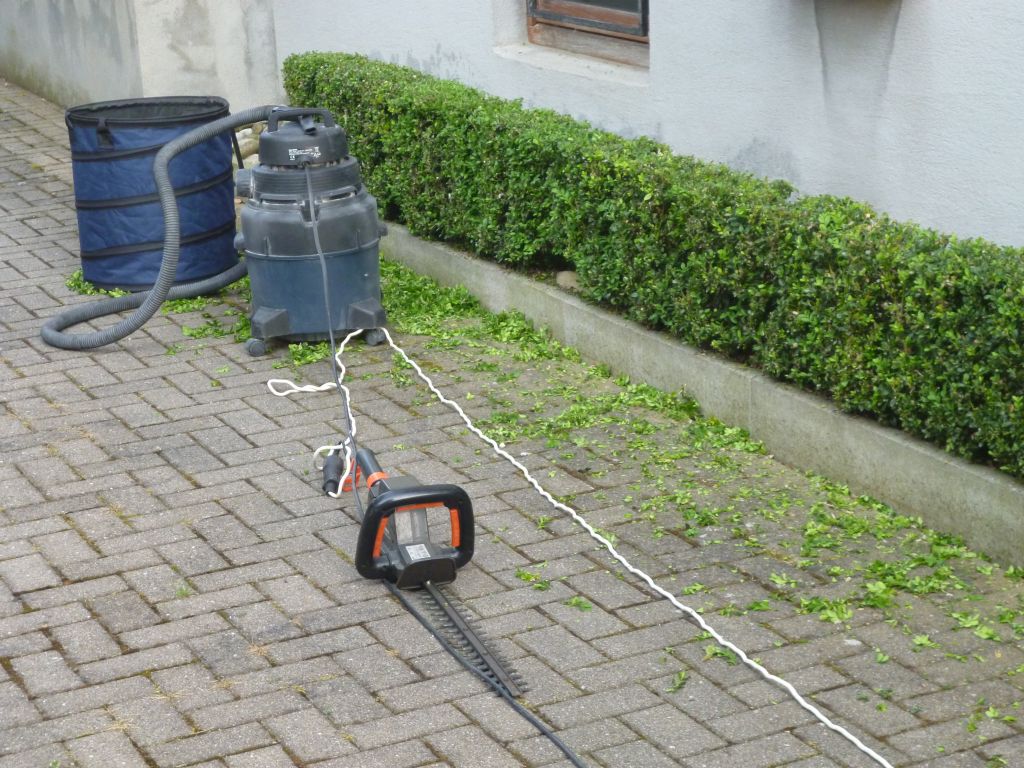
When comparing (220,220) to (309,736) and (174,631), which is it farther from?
(309,736)

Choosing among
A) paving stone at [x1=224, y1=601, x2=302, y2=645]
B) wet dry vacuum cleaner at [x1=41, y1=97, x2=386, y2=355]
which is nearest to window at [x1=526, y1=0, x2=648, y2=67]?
wet dry vacuum cleaner at [x1=41, y1=97, x2=386, y2=355]

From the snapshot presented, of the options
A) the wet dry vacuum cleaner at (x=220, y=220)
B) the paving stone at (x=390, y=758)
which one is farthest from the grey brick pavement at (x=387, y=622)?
the wet dry vacuum cleaner at (x=220, y=220)

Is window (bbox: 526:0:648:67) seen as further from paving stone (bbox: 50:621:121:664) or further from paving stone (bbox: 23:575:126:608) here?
paving stone (bbox: 50:621:121:664)

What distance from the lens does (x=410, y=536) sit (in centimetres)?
500

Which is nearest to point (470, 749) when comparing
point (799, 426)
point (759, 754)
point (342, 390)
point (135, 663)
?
point (759, 754)

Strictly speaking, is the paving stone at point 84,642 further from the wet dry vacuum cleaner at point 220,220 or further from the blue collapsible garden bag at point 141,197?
the blue collapsible garden bag at point 141,197

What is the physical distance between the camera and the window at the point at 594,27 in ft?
24.9

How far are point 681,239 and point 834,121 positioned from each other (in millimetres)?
824

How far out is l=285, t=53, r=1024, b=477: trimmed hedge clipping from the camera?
500cm

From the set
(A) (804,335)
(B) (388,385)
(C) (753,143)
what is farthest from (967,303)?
(B) (388,385)

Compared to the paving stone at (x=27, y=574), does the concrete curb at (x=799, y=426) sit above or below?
above

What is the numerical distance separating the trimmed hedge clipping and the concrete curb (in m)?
0.08

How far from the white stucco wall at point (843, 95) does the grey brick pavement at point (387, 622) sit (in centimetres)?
133

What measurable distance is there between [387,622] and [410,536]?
0.36 m
